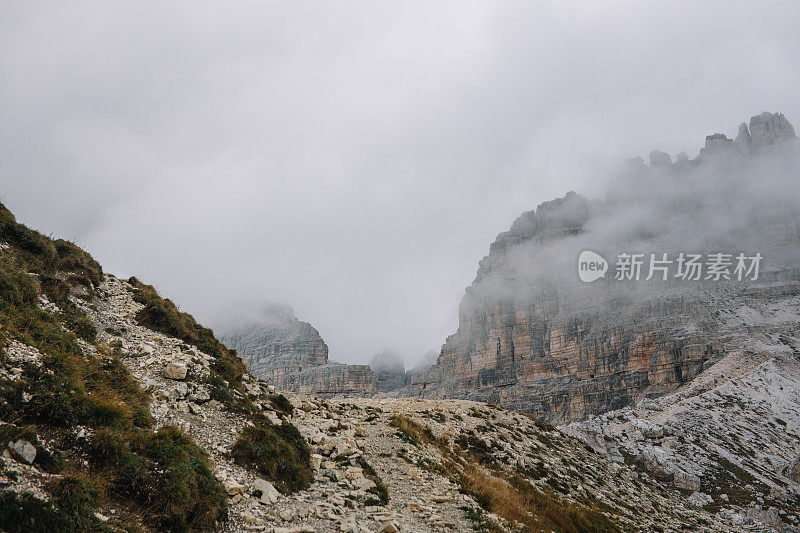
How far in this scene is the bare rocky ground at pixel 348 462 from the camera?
12102mm

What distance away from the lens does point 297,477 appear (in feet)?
47.0

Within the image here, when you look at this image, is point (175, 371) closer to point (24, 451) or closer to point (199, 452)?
point (199, 452)

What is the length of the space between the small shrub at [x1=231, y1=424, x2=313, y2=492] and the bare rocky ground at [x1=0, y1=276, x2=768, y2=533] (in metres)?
0.35

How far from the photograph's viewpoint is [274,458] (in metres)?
14.3

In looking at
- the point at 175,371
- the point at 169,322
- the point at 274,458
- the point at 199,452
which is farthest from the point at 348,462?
the point at 169,322

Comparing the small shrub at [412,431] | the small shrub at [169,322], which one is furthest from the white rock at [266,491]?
the small shrub at [412,431]

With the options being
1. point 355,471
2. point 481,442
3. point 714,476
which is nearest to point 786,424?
point 714,476

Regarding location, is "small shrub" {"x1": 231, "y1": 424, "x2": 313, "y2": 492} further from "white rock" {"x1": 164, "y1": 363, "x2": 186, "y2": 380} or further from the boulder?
the boulder

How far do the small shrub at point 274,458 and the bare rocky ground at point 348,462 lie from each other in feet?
1.16

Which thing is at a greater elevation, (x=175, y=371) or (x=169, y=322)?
(x=169, y=322)

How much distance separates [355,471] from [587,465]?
27.1m

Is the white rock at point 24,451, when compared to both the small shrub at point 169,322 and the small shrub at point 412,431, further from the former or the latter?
the small shrub at point 412,431

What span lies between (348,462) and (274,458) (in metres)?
3.94

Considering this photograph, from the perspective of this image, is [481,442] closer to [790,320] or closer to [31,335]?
[31,335]
